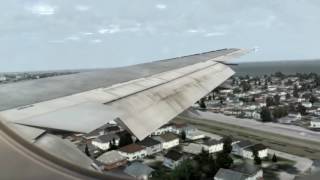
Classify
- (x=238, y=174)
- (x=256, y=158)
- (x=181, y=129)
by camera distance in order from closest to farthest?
1. (x=238, y=174)
2. (x=256, y=158)
3. (x=181, y=129)

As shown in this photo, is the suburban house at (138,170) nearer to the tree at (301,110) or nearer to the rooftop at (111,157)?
the rooftop at (111,157)

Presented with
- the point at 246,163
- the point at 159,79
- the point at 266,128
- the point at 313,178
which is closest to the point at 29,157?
the point at 313,178

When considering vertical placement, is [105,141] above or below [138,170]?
below

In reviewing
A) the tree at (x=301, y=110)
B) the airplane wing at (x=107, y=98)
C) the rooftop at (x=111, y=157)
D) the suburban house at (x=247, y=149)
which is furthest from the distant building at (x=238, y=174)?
the tree at (x=301, y=110)

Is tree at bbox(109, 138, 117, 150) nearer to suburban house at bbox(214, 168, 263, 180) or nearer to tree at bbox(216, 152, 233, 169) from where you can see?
tree at bbox(216, 152, 233, 169)

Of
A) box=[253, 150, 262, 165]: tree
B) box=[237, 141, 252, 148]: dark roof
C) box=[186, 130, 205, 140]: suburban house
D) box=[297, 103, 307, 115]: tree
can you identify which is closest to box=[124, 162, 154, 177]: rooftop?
box=[253, 150, 262, 165]: tree

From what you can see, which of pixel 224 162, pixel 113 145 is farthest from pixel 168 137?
pixel 224 162

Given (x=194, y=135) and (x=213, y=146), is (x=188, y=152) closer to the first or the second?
(x=213, y=146)
